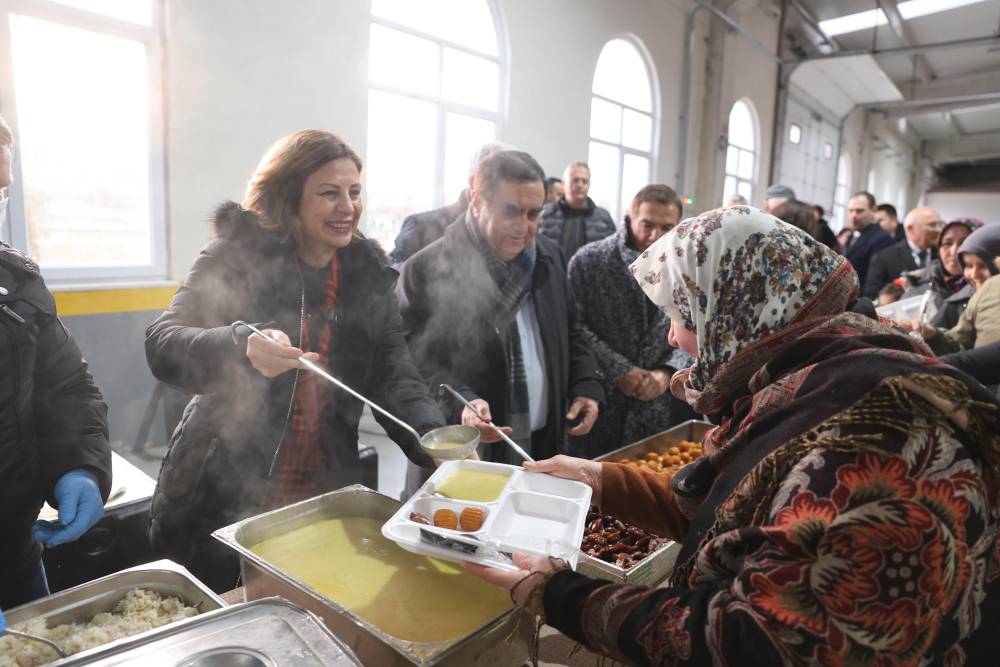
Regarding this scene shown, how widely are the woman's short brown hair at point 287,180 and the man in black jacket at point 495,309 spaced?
1.98 feet

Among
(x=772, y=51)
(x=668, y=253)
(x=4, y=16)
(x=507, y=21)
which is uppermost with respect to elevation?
(x=772, y=51)

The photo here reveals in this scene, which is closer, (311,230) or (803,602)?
(803,602)

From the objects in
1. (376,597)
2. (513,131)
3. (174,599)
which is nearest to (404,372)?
(376,597)

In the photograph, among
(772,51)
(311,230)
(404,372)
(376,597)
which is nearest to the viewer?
(376,597)

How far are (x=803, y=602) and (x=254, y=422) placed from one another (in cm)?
141

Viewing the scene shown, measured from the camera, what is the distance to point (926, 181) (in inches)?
901

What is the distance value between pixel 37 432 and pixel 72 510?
0.22 metres

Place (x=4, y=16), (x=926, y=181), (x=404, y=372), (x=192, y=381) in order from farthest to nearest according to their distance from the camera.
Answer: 1. (x=926, y=181)
2. (x=4, y=16)
3. (x=404, y=372)
4. (x=192, y=381)

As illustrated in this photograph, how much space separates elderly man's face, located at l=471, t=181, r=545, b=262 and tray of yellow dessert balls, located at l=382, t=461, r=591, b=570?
903 mm

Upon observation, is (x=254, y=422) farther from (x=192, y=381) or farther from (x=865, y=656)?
(x=865, y=656)

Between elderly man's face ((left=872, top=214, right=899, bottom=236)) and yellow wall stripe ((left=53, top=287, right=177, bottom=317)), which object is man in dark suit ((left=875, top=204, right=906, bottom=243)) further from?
yellow wall stripe ((left=53, top=287, right=177, bottom=317))

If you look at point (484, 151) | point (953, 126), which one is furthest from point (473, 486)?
point (953, 126)

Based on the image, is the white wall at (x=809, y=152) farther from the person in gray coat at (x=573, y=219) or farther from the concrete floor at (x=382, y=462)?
the concrete floor at (x=382, y=462)

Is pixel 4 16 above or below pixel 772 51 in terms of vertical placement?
below
